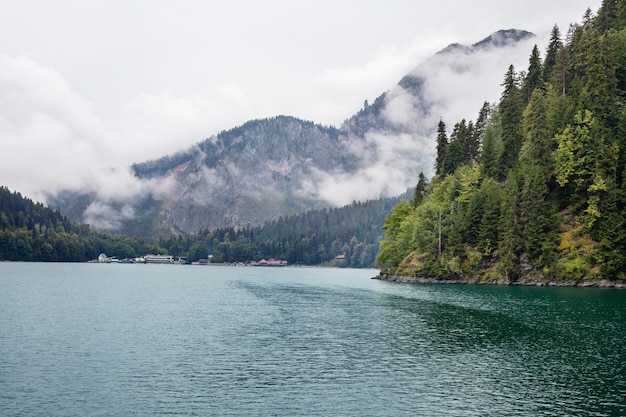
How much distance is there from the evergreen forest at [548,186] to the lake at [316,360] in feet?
105

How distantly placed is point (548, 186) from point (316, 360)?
4119 inches

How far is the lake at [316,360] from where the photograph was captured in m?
35.8

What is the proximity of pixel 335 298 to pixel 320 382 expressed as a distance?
72912mm

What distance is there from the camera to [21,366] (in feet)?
149

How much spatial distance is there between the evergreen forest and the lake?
32113mm

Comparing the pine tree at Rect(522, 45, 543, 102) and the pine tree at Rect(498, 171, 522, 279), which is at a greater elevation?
the pine tree at Rect(522, 45, 543, 102)

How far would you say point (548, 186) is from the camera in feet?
438

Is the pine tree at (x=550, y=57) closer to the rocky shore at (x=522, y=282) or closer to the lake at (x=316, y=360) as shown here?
the rocky shore at (x=522, y=282)

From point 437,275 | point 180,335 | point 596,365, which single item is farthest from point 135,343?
point 437,275

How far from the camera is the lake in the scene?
35812mm

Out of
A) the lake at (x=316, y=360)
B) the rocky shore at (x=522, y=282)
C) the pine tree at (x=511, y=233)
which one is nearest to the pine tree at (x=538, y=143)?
the pine tree at (x=511, y=233)

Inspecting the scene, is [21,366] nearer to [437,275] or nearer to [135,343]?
[135,343]

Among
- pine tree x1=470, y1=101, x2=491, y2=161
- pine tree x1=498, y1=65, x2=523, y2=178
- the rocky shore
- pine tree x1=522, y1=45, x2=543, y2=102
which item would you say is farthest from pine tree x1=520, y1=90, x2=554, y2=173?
pine tree x1=470, y1=101, x2=491, y2=161

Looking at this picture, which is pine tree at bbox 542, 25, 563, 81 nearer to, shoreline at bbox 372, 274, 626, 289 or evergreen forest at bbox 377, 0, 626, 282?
evergreen forest at bbox 377, 0, 626, 282
